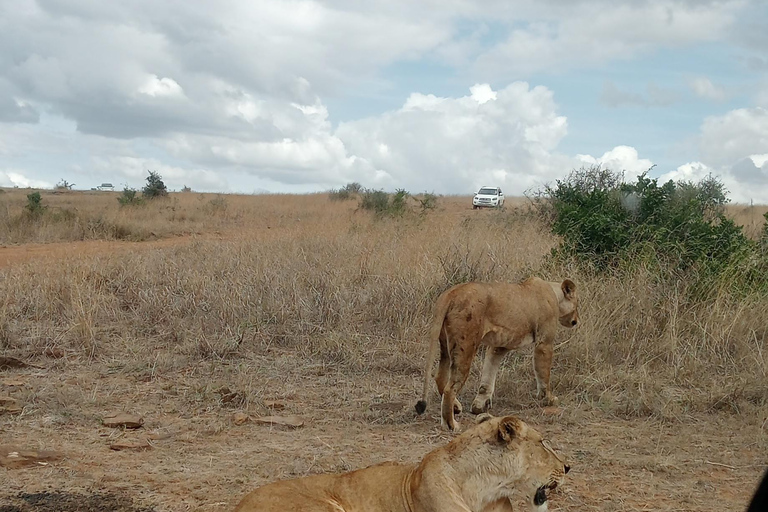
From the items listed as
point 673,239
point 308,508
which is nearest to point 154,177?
point 673,239

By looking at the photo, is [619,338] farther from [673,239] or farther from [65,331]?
[65,331]

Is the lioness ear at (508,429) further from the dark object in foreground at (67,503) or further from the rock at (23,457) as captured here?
the rock at (23,457)

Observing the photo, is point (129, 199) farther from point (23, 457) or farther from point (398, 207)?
point (23, 457)

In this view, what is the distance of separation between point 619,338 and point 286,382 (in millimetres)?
3446

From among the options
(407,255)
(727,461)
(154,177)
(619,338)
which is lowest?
(727,461)

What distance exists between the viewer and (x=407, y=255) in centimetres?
1090

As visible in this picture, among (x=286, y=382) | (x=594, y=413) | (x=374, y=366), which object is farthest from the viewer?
(x=374, y=366)

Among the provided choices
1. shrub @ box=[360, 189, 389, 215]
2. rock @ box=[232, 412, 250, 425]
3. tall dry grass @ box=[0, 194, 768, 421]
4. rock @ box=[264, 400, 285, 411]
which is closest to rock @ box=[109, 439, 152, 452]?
rock @ box=[232, 412, 250, 425]

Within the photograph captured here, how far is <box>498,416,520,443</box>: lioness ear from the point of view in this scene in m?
3.62

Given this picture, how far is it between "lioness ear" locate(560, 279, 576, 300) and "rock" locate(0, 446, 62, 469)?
4453 millimetres

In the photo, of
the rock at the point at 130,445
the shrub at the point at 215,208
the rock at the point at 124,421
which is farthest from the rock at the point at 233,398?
the shrub at the point at 215,208

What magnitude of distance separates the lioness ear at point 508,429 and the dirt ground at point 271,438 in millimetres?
1127

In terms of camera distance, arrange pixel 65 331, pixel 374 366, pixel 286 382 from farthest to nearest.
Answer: pixel 65 331, pixel 374 366, pixel 286 382

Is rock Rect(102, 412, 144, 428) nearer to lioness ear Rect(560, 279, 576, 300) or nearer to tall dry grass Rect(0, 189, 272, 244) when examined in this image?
lioness ear Rect(560, 279, 576, 300)
